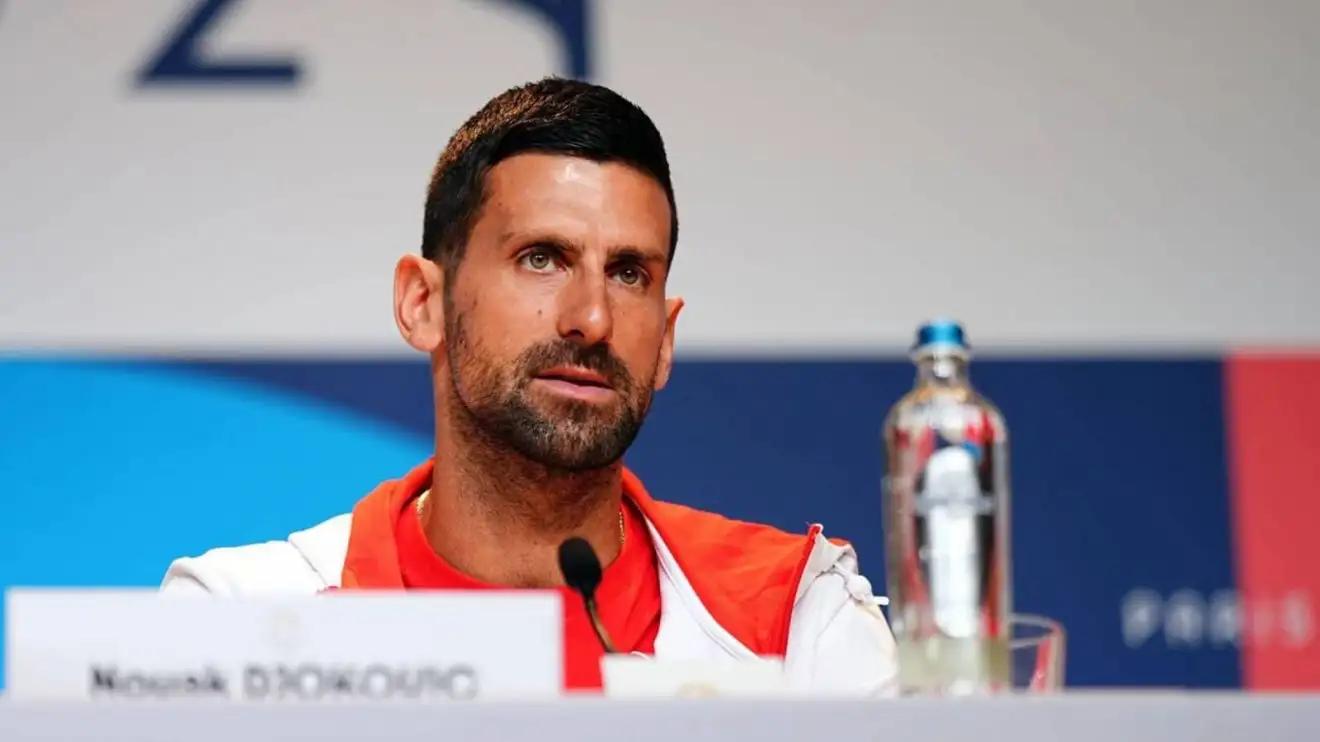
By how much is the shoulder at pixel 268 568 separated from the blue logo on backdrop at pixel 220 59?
116 cm

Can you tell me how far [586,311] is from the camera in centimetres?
170

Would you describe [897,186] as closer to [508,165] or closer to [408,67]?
[408,67]

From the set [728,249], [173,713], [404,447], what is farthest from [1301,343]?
[173,713]

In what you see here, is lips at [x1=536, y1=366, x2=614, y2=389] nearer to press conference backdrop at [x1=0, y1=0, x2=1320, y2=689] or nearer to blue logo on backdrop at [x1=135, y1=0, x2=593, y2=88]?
press conference backdrop at [x1=0, y1=0, x2=1320, y2=689]

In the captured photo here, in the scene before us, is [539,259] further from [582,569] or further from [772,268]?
[772,268]

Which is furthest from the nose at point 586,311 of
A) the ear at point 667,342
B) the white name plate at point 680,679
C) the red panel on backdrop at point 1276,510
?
the red panel on backdrop at point 1276,510

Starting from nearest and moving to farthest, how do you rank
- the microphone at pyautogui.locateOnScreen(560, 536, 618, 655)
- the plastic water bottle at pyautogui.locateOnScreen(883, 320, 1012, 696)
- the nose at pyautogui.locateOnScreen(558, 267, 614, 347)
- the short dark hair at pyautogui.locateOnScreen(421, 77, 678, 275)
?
the plastic water bottle at pyautogui.locateOnScreen(883, 320, 1012, 696), the microphone at pyautogui.locateOnScreen(560, 536, 618, 655), the nose at pyautogui.locateOnScreen(558, 267, 614, 347), the short dark hair at pyautogui.locateOnScreen(421, 77, 678, 275)

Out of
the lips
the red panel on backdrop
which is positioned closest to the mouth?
the lips

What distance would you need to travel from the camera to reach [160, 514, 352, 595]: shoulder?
67.5 inches

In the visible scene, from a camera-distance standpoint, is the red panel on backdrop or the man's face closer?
the man's face

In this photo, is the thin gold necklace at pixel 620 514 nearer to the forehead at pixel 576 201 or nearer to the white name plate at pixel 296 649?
the forehead at pixel 576 201

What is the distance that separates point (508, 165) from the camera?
1828 mm

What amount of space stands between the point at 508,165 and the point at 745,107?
1.04 meters

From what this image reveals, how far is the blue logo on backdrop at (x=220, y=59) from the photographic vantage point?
2727 millimetres
